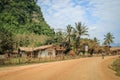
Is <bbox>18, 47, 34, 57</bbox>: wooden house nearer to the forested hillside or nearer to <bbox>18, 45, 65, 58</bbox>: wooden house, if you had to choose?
<bbox>18, 45, 65, 58</bbox>: wooden house

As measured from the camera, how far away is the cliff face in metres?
97.4

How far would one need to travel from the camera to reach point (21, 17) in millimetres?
106812

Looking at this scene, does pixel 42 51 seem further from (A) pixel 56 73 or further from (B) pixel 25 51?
(A) pixel 56 73

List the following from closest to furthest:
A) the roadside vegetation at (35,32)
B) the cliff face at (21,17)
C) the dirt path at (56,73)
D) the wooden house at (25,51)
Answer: the dirt path at (56,73) → the wooden house at (25,51) → the roadside vegetation at (35,32) → the cliff face at (21,17)

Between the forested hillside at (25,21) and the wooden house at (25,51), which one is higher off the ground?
the forested hillside at (25,21)

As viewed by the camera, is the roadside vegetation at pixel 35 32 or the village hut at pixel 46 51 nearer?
the village hut at pixel 46 51

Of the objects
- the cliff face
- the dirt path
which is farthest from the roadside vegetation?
the dirt path

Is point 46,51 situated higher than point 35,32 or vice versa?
point 35,32

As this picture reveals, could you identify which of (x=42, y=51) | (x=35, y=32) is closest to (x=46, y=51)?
(x=42, y=51)

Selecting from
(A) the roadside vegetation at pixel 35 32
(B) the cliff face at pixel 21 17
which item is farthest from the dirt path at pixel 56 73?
(B) the cliff face at pixel 21 17

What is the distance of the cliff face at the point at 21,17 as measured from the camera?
319ft

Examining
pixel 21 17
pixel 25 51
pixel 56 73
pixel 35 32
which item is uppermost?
pixel 21 17

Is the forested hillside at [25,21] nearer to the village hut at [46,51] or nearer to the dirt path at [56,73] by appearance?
the village hut at [46,51]

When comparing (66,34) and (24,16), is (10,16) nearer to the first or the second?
(24,16)
